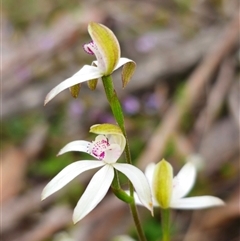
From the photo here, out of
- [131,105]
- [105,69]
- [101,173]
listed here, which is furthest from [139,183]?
[131,105]

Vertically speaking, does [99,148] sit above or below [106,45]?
below

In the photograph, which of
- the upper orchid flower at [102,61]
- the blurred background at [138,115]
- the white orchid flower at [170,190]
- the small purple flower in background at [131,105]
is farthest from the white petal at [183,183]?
the small purple flower in background at [131,105]

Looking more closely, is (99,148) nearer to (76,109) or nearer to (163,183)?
(163,183)

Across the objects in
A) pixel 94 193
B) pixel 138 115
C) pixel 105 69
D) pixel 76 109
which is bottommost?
pixel 138 115

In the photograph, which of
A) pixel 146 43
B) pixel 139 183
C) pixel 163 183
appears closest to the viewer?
pixel 139 183

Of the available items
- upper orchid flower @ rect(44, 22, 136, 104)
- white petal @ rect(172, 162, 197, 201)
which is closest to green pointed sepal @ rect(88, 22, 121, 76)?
upper orchid flower @ rect(44, 22, 136, 104)

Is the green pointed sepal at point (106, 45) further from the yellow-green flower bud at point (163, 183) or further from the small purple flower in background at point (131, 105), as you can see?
the small purple flower in background at point (131, 105)
